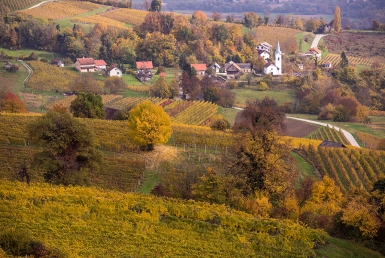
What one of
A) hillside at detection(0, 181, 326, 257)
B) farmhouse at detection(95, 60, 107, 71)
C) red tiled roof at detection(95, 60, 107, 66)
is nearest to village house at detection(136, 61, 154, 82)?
farmhouse at detection(95, 60, 107, 71)

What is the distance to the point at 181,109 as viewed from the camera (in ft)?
191

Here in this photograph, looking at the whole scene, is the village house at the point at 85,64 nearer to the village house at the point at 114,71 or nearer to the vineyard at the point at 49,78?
the vineyard at the point at 49,78

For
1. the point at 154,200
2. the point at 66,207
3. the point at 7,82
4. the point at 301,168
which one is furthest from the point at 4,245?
the point at 7,82

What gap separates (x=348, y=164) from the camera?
36781mm

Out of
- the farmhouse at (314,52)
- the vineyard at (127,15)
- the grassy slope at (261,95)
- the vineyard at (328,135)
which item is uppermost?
the vineyard at (127,15)

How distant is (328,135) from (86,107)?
76.8ft

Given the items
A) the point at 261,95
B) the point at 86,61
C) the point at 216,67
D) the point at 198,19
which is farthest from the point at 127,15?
the point at 261,95

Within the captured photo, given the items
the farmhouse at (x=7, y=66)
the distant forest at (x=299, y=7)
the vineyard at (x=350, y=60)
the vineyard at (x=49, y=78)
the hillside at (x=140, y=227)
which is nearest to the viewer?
the hillside at (x=140, y=227)

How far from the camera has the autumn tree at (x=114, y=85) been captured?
68.2 m

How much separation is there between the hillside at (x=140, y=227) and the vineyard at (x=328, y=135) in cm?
2805

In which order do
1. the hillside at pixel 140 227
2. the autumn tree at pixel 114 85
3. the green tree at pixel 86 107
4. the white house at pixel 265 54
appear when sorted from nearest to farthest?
the hillside at pixel 140 227
the green tree at pixel 86 107
the autumn tree at pixel 114 85
the white house at pixel 265 54

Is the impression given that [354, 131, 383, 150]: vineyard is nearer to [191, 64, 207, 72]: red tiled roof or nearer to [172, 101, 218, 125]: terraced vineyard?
[172, 101, 218, 125]: terraced vineyard

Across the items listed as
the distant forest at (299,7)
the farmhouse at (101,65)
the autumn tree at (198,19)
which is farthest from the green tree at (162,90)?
the distant forest at (299,7)

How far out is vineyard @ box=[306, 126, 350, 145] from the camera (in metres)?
49.0
